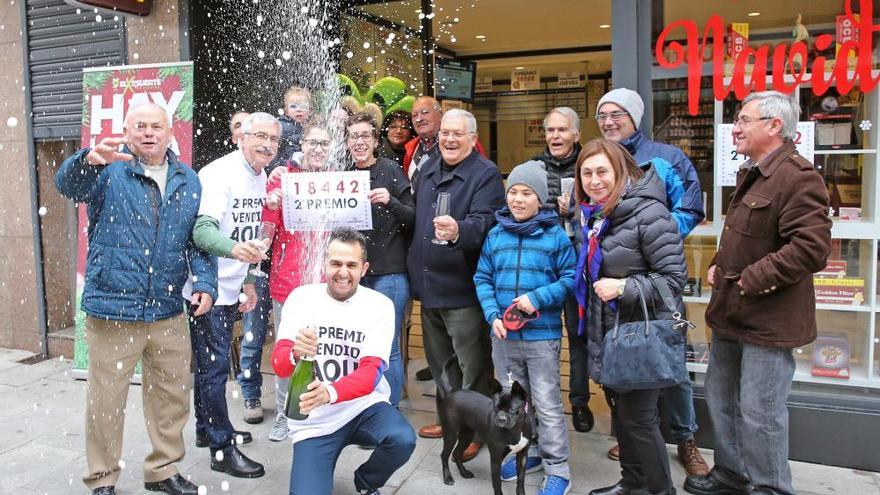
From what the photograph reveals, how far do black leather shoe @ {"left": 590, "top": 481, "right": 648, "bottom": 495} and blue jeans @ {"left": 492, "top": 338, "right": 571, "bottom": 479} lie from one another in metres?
0.18

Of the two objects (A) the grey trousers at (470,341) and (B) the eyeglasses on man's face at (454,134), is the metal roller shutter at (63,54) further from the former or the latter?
(A) the grey trousers at (470,341)

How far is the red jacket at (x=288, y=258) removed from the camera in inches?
177

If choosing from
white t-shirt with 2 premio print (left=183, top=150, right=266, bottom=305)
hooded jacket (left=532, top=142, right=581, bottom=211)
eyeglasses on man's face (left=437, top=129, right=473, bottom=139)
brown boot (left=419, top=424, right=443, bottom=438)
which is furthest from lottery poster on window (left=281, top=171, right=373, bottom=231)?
brown boot (left=419, top=424, right=443, bottom=438)

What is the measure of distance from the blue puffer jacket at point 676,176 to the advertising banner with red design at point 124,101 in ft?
11.5

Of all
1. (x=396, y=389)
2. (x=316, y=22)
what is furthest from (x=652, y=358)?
(x=316, y=22)

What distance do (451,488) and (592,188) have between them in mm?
1850

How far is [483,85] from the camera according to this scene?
15.1 meters

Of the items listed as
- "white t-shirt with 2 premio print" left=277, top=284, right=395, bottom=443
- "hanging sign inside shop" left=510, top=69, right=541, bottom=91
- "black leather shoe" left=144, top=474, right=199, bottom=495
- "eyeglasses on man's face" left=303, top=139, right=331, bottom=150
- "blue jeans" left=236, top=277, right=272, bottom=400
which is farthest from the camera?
"hanging sign inside shop" left=510, top=69, right=541, bottom=91

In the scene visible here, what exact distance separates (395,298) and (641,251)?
1.71 metres

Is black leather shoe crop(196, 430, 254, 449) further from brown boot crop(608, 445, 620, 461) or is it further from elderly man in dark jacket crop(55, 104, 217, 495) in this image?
brown boot crop(608, 445, 620, 461)

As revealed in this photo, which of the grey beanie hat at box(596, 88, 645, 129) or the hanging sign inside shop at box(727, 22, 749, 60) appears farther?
the hanging sign inside shop at box(727, 22, 749, 60)

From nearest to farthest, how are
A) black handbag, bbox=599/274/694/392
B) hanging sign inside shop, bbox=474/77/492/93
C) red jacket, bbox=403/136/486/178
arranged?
1. black handbag, bbox=599/274/694/392
2. red jacket, bbox=403/136/486/178
3. hanging sign inside shop, bbox=474/77/492/93

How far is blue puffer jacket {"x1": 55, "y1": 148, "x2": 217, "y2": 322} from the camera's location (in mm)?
3574

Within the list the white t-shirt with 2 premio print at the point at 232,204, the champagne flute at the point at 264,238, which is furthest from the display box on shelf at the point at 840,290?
→ the white t-shirt with 2 premio print at the point at 232,204
